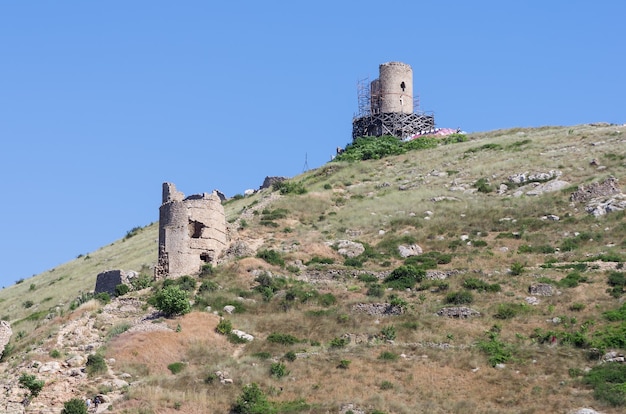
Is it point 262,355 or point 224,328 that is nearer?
point 262,355

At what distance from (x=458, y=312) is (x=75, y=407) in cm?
A: 1677

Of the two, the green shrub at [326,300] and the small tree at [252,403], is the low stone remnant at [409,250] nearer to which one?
the green shrub at [326,300]

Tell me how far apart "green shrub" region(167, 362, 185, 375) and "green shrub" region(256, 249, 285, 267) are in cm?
1276

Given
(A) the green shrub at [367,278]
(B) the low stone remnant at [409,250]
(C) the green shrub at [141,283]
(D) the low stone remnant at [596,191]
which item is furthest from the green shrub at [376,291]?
(D) the low stone remnant at [596,191]

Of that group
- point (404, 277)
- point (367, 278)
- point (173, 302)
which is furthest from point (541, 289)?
point (173, 302)

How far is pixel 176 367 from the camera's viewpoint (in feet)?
131

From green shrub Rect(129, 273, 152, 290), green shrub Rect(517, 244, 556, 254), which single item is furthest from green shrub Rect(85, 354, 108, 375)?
green shrub Rect(517, 244, 556, 254)

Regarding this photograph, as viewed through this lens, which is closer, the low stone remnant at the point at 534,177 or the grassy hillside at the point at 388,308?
the grassy hillside at the point at 388,308

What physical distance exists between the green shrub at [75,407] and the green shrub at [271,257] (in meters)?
18.2

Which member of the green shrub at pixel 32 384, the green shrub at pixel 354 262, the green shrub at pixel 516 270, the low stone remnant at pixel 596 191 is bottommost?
the green shrub at pixel 32 384

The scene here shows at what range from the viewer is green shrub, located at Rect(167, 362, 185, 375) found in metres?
39.5

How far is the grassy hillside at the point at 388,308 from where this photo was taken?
36.8 meters

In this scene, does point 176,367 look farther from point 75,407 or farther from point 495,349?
point 495,349

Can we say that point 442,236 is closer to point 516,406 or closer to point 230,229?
point 230,229
